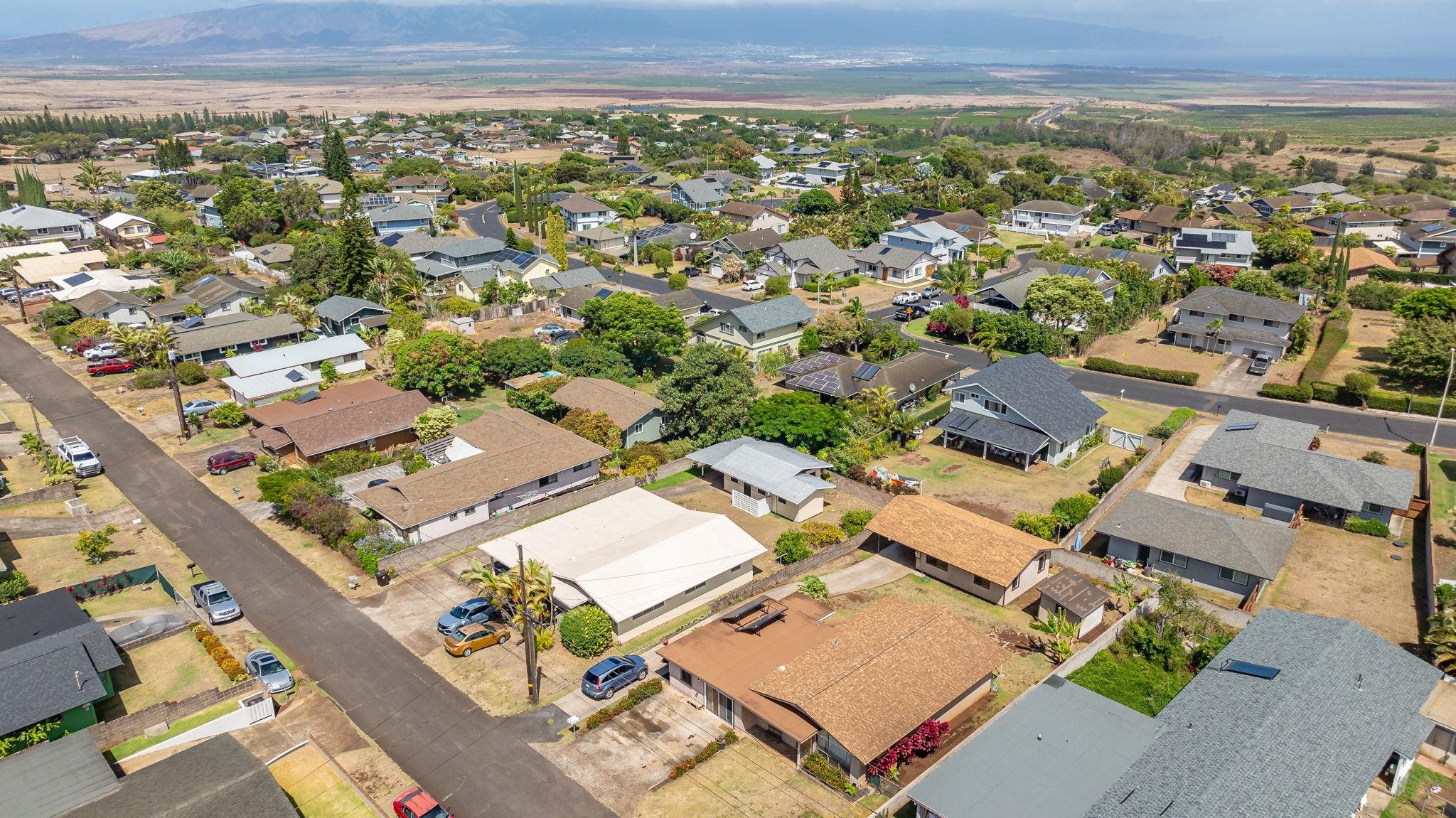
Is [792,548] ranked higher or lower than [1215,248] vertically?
lower

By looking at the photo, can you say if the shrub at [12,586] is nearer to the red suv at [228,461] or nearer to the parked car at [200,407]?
the red suv at [228,461]

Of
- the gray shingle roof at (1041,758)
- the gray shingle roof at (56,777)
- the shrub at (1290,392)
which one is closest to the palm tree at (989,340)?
the shrub at (1290,392)

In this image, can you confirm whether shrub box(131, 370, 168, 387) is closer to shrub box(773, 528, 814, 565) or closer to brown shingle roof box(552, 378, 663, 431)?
brown shingle roof box(552, 378, 663, 431)

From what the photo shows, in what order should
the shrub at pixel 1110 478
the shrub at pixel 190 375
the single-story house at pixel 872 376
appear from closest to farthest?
1. the shrub at pixel 1110 478
2. the single-story house at pixel 872 376
3. the shrub at pixel 190 375

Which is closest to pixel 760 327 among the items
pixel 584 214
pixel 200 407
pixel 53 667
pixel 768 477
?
pixel 768 477

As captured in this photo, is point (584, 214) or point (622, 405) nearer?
point (622, 405)

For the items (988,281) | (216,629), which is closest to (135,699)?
(216,629)

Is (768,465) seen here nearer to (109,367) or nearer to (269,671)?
(269,671)
